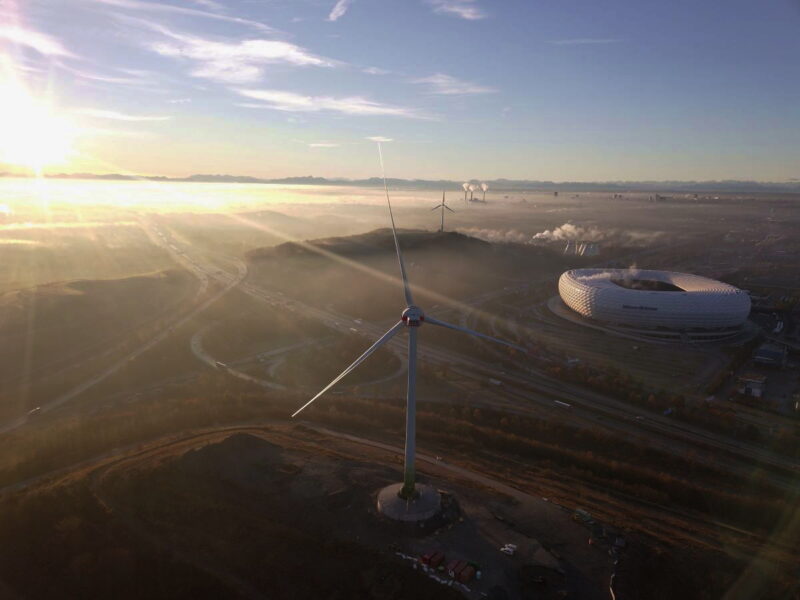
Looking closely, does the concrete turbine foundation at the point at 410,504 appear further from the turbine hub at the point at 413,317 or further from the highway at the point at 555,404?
the highway at the point at 555,404

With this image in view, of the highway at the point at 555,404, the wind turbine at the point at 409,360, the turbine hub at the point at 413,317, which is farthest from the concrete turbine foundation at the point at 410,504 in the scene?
the highway at the point at 555,404

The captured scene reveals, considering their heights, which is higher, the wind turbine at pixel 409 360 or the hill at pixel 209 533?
the wind turbine at pixel 409 360

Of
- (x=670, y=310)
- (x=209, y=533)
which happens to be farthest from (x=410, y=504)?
(x=670, y=310)

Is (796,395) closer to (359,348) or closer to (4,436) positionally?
(359,348)

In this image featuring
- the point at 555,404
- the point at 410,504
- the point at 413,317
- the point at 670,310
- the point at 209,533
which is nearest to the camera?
the point at 413,317

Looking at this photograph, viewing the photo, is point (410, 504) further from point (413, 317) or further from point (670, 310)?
point (670, 310)

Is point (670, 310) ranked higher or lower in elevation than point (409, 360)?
lower

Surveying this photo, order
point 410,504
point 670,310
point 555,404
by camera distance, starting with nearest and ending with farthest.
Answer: point 410,504
point 555,404
point 670,310

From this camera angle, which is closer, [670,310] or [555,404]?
[555,404]

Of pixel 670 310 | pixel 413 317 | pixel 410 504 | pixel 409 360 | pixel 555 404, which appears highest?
pixel 413 317
